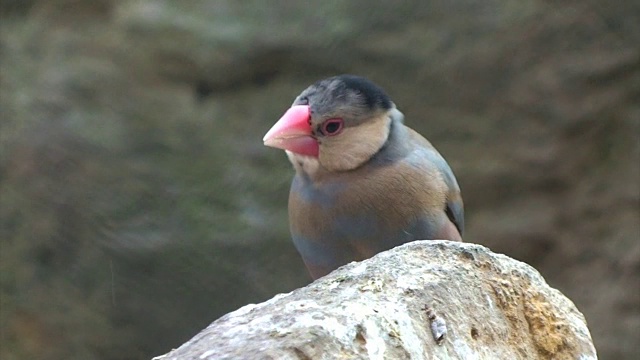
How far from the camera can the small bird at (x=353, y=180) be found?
7.38 feet

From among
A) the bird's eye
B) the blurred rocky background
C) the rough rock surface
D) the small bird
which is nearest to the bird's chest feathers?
the small bird

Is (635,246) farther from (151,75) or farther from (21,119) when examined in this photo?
(21,119)

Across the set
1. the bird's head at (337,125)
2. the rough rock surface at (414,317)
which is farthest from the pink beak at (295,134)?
the rough rock surface at (414,317)

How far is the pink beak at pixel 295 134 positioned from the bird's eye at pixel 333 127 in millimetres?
35

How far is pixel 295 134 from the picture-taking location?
7.34 ft

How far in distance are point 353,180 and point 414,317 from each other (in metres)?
0.94

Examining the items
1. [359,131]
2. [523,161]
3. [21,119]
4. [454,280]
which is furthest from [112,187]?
[454,280]

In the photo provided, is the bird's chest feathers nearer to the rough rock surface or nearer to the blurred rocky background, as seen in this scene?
the rough rock surface

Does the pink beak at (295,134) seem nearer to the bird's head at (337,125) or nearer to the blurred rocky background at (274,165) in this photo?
the bird's head at (337,125)

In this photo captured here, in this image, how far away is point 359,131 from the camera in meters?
2.31

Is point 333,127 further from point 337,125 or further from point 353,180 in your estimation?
point 353,180

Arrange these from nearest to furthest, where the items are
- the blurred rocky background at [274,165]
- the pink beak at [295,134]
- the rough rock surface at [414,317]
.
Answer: the rough rock surface at [414,317], the pink beak at [295,134], the blurred rocky background at [274,165]

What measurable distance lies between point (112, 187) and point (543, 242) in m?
1.69

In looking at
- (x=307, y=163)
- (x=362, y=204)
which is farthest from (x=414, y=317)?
(x=307, y=163)
